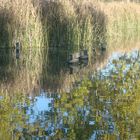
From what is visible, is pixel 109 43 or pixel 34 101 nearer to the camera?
pixel 34 101

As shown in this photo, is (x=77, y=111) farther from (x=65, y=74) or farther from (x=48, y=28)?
(x=48, y=28)

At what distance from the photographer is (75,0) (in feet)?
72.1

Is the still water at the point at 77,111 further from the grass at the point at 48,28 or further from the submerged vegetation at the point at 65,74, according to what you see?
the grass at the point at 48,28

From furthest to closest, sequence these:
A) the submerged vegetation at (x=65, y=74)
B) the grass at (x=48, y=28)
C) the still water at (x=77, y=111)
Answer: the grass at (x=48, y=28)
the submerged vegetation at (x=65, y=74)
the still water at (x=77, y=111)

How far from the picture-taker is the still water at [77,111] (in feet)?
24.1

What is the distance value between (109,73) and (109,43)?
1067 centimetres

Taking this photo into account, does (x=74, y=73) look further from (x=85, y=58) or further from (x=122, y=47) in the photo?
(x=122, y=47)

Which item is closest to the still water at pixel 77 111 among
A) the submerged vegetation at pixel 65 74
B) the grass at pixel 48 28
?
the submerged vegetation at pixel 65 74

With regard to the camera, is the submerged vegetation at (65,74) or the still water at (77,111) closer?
the still water at (77,111)

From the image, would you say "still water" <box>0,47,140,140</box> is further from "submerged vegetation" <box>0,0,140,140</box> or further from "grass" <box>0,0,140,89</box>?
"grass" <box>0,0,140,89</box>

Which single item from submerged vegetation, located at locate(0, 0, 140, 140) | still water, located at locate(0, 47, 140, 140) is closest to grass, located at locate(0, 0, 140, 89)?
submerged vegetation, located at locate(0, 0, 140, 140)

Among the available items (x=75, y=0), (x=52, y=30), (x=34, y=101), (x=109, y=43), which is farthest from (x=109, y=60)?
(x=34, y=101)

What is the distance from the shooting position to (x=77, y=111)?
8.77 m

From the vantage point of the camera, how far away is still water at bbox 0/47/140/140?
7.33 m
